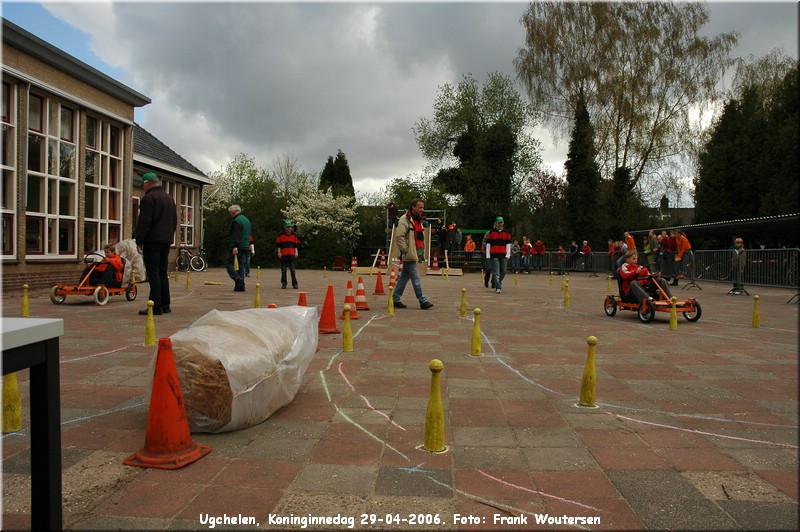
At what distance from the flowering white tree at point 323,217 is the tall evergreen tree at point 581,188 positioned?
14361 mm

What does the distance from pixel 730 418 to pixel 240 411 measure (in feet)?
12.4

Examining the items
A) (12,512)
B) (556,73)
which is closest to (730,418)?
(12,512)

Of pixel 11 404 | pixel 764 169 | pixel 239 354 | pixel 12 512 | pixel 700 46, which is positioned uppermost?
pixel 700 46

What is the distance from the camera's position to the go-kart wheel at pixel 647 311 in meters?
9.69

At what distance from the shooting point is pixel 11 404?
12.9 feet

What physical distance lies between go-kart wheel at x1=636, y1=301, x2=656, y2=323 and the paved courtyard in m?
2.39

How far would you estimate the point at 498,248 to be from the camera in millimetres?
15305

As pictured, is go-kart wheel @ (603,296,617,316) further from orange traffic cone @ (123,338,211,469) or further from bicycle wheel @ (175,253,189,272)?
bicycle wheel @ (175,253,189,272)

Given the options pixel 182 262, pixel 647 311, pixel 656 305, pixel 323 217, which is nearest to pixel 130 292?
pixel 647 311

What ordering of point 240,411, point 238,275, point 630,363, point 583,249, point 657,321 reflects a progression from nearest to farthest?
point 240,411, point 630,363, point 657,321, point 238,275, point 583,249

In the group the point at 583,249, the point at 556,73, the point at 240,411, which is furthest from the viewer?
the point at 556,73

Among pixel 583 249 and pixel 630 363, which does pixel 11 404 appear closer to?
pixel 630 363

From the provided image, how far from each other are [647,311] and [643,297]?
0.25 m

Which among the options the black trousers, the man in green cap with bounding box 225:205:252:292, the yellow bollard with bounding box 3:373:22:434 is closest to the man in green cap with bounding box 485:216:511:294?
the man in green cap with bounding box 225:205:252:292
